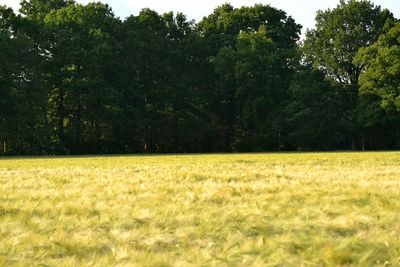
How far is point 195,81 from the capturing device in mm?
63781

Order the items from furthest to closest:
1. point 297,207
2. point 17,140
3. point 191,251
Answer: point 17,140
point 297,207
point 191,251

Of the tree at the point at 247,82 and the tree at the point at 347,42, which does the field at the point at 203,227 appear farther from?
the tree at the point at 347,42

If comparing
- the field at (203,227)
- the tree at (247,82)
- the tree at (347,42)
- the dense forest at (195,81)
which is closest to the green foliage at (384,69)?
the dense forest at (195,81)

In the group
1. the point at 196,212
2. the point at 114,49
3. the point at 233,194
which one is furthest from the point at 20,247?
the point at 114,49

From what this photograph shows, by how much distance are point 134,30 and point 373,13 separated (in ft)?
94.3

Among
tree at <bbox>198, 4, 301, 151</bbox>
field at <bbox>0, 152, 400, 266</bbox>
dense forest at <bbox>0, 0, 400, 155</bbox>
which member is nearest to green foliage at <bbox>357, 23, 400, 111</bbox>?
dense forest at <bbox>0, 0, 400, 155</bbox>

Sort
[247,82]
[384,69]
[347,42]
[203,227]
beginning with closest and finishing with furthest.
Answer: [203,227] < [384,69] < [247,82] < [347,42]

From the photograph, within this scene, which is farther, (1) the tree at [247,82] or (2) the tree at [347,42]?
(2) the tree at [347,42]

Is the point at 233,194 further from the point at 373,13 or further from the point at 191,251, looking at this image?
the point at 373,13

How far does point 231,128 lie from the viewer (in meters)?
64.7

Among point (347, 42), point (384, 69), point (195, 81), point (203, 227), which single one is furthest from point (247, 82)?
point (203, 227)

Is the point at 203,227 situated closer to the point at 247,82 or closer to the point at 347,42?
the point at 247,82

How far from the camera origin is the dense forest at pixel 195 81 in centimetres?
5456

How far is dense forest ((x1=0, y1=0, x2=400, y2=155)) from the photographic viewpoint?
54562 millimetres
